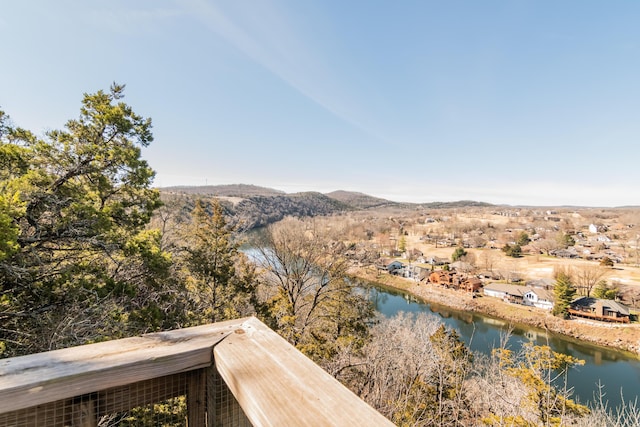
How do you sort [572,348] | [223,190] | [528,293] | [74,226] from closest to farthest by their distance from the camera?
[74,226]
[572,348]
[528,293]
[223,190]

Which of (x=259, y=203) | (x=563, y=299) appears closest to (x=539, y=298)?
(x=563, y=299)

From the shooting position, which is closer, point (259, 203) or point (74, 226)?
point (74, 226)

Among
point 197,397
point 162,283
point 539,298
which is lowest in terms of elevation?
point 539,298

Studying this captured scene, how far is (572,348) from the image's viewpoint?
19.9 metres

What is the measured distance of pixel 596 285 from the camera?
30562mm

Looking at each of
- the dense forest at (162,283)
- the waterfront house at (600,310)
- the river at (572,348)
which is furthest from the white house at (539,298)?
the dense forest at (162,283)

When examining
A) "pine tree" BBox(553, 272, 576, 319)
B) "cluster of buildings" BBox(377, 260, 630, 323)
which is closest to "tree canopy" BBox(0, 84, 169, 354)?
"cluster of buildings" BBox(377, 260, 630, 323)

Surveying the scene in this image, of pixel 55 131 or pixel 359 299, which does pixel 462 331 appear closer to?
pixel 359 299

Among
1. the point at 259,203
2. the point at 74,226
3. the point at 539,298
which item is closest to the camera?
the point at 74,226

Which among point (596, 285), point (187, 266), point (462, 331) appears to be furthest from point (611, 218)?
point (187, 266)

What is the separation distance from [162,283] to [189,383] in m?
9.44

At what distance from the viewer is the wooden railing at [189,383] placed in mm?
599

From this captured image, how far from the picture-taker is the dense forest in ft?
19.2

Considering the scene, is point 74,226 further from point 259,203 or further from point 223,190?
point 223,190
